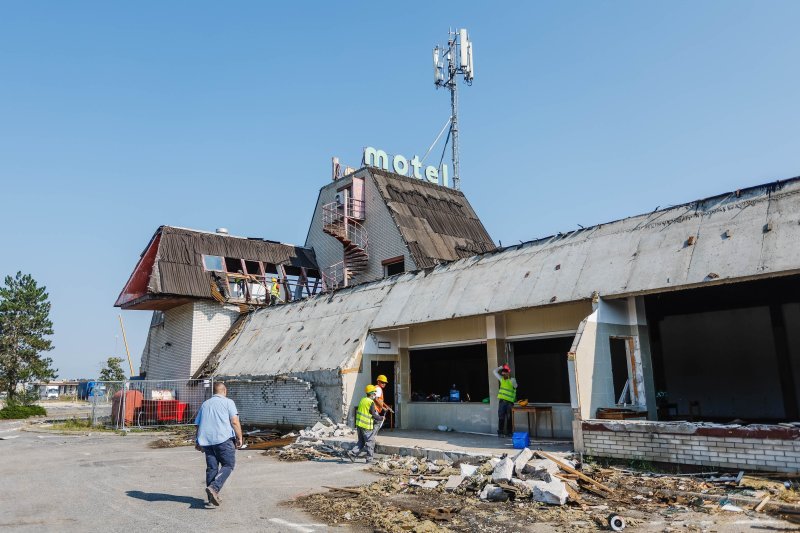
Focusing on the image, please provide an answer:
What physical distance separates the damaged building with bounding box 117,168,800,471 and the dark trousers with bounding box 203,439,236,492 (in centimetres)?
665

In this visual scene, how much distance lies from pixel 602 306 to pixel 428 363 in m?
9.90

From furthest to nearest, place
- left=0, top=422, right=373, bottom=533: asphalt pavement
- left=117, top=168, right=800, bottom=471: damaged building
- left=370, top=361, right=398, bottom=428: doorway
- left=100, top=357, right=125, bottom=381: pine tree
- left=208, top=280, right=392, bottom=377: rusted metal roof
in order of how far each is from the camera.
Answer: left=100, top=357, right=125, bottom=381: pine tree < left=208, top=280, right=392, bottom=377: rusted metal roof < left=370, top=361, right=398, bottom=428: doorway < left=117, top=168, right=800, bottom=471: damaged building < left=0, top=422, right=373, bottom=533: asphalt pavement

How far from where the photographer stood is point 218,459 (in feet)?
29.2

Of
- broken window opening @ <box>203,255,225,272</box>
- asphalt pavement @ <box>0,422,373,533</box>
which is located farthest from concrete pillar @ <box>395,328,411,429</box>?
broken window opening @ <box>203,255,225,272</box>

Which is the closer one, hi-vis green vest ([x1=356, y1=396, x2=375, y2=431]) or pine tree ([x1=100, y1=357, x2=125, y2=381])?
hi-vis green vest ([x1=356, y1=396, x2=375, y2=431])

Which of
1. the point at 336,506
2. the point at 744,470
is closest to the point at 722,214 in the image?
the point at 744,470

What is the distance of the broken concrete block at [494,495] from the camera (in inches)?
341

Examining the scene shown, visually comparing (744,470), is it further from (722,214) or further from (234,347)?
(234,347)

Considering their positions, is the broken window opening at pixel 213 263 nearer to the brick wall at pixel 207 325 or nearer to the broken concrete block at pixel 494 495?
the brick wall at pixel 207 325

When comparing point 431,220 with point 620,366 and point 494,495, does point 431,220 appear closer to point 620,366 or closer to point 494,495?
point 620,366

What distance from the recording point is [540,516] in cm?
760

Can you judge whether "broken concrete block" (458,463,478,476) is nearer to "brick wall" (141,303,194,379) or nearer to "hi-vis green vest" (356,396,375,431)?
"hi-vis green vest" (356,396,375,431)

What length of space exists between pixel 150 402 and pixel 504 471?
20.2 meters

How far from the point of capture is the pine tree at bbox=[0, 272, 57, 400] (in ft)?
146
